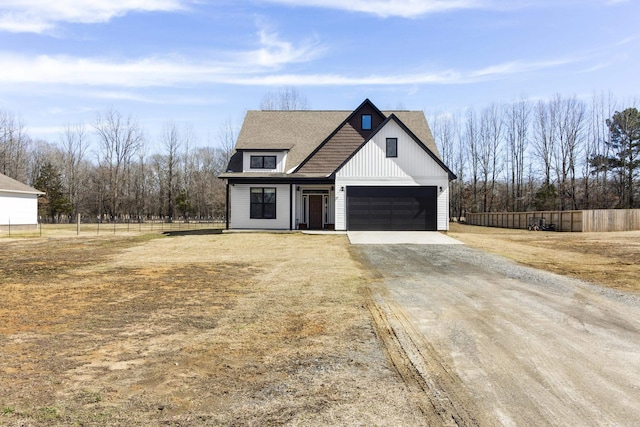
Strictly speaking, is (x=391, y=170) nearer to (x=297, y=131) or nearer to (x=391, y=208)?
(x=391, y=208)

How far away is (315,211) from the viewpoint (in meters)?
26.5

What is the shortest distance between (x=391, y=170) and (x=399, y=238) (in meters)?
5.19

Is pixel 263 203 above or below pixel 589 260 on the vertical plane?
above

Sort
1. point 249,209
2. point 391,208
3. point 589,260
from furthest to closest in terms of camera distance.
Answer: point 249,209 < point 391,208 < point 589,260

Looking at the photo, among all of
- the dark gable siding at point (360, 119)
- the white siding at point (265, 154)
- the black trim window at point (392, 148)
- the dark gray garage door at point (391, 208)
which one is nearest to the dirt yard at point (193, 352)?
the dark gray garage door at point (391, 208)

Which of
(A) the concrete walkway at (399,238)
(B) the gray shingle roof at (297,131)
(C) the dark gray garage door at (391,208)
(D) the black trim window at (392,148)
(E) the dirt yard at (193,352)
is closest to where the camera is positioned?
(E) the dirt yard at (193,352)

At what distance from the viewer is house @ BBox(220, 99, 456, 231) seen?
2362 cm

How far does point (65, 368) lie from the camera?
4238 millimetres

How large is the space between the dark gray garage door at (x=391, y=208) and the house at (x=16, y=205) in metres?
24.6

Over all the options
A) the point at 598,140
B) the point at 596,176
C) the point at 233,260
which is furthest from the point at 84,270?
the point at 598,140

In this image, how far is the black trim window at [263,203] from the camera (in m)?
25.1

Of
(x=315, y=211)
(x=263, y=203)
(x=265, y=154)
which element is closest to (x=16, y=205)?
(x=265, y=154)

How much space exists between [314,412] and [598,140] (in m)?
55.4

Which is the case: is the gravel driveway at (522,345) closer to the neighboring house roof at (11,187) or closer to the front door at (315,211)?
the front door at (315,211)
